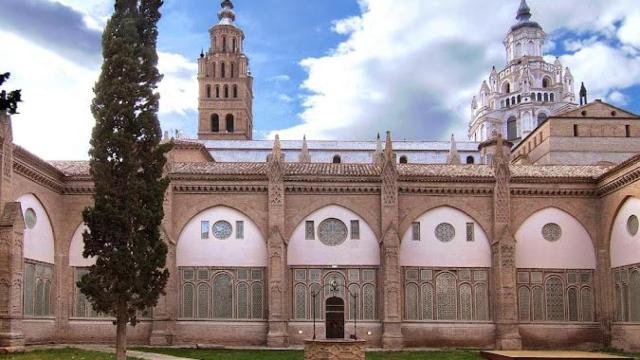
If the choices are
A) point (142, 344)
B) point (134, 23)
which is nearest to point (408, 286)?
point (142, 344)

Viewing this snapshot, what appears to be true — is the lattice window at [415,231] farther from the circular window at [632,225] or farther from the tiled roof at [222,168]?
the circular window at [632,225]

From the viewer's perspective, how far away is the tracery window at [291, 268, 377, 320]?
40.7 metres

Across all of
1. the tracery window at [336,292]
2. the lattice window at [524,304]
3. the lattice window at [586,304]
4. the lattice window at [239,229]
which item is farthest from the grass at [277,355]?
the lattice window at [586,304]

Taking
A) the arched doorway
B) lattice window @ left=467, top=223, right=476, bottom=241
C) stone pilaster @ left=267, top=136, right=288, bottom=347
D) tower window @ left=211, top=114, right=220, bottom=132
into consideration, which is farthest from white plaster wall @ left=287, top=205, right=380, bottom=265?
tower window @ left=211, top=114, right=220, bottom=132

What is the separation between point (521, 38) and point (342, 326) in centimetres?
8416

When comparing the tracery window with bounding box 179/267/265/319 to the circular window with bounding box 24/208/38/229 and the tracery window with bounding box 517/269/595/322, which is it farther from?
the tracery window with bounding box 517/269/595/322

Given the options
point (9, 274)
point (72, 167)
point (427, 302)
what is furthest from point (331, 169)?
point (9, 274)

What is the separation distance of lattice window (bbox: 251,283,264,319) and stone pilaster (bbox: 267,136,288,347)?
3.34 feet

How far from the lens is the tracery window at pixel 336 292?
4072cm

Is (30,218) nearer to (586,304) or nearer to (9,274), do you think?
(9,274)

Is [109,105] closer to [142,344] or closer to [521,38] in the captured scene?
[142,344]

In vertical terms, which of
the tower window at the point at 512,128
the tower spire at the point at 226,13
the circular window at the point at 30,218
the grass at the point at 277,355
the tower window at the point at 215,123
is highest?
the tower spire at the point at 226,13

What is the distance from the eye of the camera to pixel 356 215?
1628 inches

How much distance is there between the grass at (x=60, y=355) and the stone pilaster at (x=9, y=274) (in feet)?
2.96
